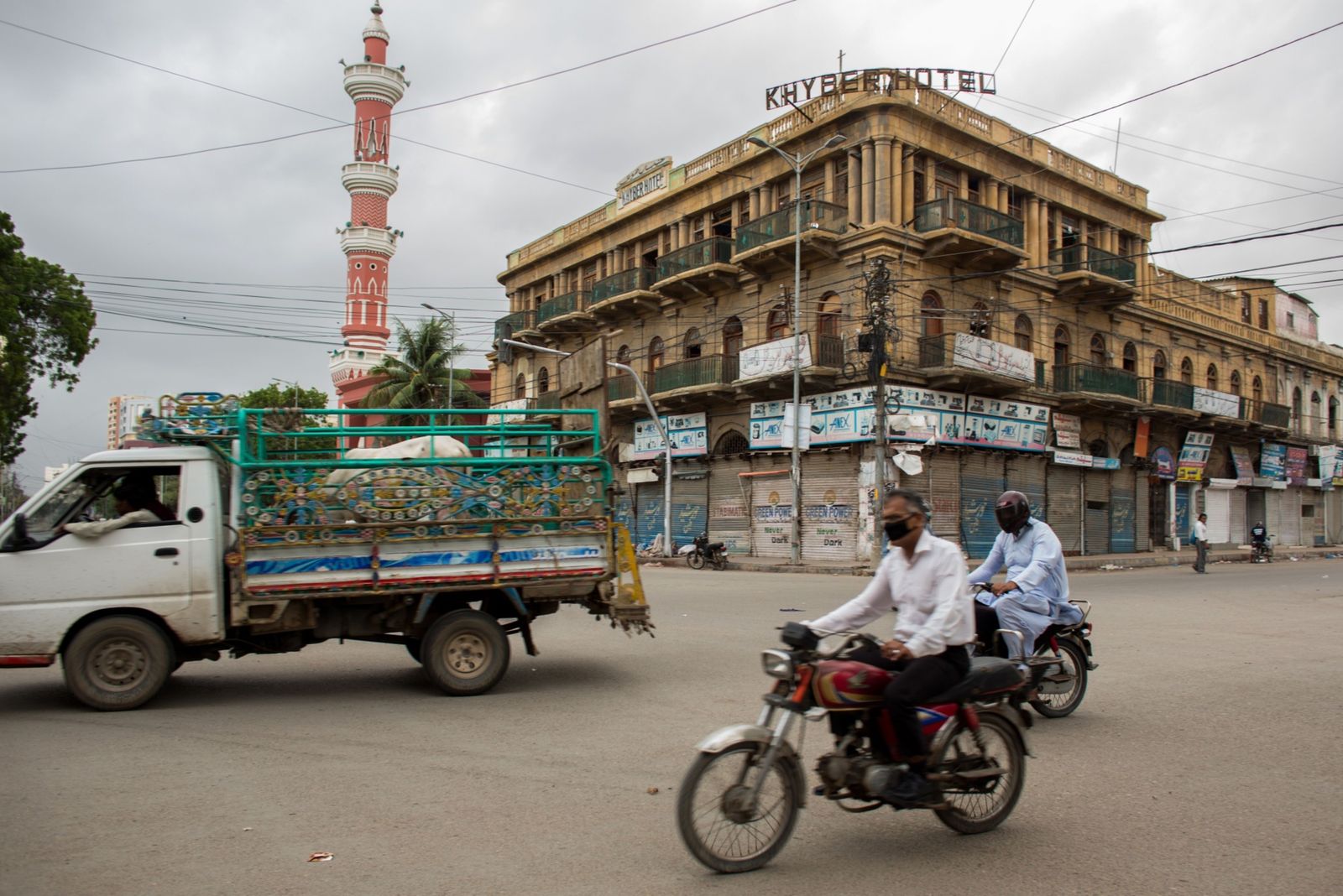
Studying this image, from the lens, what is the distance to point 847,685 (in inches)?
158

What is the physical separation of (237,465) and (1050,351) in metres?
29.0

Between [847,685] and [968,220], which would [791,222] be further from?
[847,685]

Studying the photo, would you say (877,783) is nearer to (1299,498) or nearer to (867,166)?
(867,166)

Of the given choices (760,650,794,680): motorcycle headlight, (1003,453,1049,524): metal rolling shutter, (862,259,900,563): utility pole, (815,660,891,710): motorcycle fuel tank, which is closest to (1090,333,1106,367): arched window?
(1003,453,1049,524): metal rolling shutter

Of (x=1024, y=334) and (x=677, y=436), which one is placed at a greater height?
(x=1024, y=334)

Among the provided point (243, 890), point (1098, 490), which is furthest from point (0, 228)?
point (1098, 490)

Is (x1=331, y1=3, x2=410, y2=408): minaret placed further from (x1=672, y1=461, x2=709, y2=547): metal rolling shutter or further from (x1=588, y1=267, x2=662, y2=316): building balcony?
(x1=672, y1=461, x2=709, y2=547): metal rolling shutter

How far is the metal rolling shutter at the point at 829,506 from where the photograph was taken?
2702 centimetres

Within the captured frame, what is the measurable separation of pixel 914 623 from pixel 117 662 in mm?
6187

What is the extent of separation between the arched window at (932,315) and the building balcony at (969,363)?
24 cm

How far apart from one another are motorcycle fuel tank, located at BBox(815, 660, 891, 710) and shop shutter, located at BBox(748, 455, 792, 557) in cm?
2481

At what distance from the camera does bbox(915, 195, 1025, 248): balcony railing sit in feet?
86.6

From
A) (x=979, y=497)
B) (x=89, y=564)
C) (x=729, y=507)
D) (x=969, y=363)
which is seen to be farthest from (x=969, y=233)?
(x=89, y=564)

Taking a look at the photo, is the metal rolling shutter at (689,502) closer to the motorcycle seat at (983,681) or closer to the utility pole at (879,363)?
the utility pole at (879,363)
